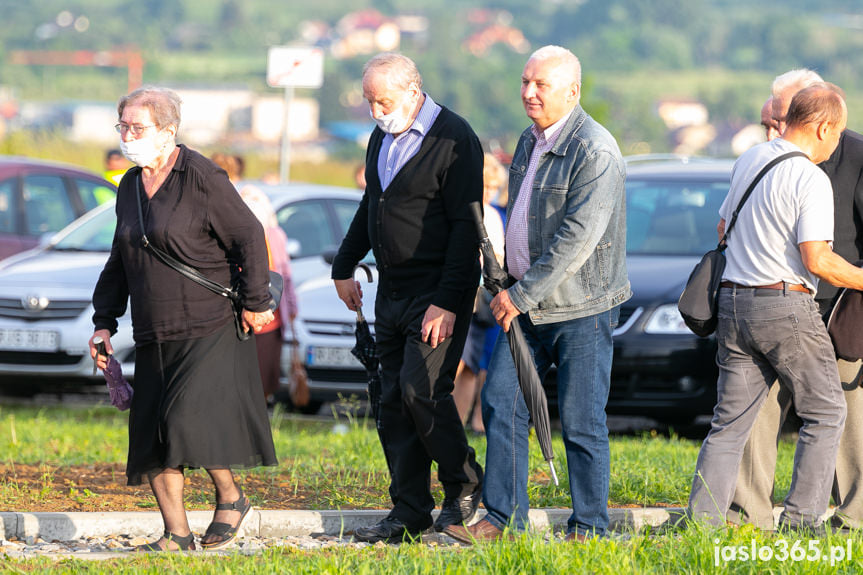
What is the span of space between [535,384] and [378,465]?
1.99 meters

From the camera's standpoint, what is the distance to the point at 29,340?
1005 centimetres

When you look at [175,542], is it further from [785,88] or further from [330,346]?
[330,346]

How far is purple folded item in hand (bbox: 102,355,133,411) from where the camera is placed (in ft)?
18.7

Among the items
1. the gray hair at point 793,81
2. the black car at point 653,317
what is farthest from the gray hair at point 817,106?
the black car at point 653,317

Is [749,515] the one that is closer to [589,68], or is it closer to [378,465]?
[378,465]

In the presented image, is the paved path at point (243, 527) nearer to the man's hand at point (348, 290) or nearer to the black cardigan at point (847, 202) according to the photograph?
the man's hand at point (348, 290)

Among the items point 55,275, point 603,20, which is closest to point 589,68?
point 603,20

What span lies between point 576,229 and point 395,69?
3.29 ft

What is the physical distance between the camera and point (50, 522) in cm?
584

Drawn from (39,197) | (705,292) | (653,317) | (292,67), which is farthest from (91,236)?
(705,292)

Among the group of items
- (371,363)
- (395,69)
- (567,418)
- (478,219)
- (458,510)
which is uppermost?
(395,69)

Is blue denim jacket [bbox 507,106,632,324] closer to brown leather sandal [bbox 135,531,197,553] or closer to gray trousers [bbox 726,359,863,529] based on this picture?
gray trousers [bbox 726,359,863,529]

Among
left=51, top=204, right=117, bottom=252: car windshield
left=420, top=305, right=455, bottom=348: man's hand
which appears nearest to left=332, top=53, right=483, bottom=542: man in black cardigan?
left=420, top=305, right=455, bottom=348: man's hand

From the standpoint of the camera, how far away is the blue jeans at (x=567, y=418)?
541 centimetres
